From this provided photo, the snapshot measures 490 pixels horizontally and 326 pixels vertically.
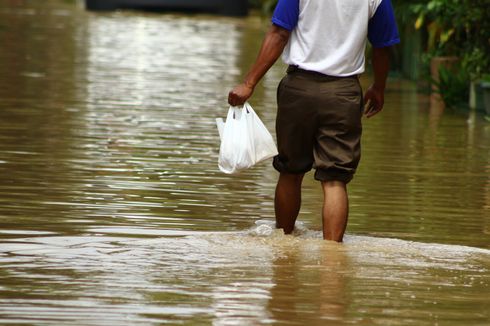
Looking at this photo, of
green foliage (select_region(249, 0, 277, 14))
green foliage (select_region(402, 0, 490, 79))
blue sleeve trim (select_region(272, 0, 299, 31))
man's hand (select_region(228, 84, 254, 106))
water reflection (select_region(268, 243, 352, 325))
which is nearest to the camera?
water reflection (select_region(268, 243, 352, 325))

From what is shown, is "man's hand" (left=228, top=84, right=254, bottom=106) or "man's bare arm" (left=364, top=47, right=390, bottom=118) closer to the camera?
"man's hand" (left=228, top=84, right=254, bottom=106)

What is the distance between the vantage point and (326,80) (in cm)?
738

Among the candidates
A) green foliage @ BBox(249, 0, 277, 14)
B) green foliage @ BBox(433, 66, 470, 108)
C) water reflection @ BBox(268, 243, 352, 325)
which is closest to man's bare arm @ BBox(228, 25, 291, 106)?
water reflection @ BBox(268, 243, 352, 325)

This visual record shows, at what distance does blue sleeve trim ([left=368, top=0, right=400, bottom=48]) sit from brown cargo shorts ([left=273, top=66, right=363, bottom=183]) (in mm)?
242

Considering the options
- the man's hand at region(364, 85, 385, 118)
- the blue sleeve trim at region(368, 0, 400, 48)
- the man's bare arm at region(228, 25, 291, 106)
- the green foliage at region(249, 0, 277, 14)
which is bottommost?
the green foliage at region(249, 0, 277, 14)

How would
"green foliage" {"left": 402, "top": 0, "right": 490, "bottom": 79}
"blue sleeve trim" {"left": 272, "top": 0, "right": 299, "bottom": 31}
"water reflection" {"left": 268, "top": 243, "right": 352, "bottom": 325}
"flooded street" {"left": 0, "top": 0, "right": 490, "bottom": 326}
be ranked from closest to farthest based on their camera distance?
"water reflection" {"left": 268, "top": 243, "right": 352, "bottom": 325} < "flooded street" {"left": 0, "top": 0, "right": 490, "bottom": 326} < "blue sleeve trim" {"left": 272, "top": 0, "right": 299, "bottom": 31} < "green foliage" {"left": 402, "top": 0, "right": 490, "bottom": 79}

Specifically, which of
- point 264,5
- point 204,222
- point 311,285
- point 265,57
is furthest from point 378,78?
point 264,5

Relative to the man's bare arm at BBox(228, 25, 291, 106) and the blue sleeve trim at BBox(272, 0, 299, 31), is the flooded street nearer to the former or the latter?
the man's bare arm at BBox(228, 25, 291, 106)

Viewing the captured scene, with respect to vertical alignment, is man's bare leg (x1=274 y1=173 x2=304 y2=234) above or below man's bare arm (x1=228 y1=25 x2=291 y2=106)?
below

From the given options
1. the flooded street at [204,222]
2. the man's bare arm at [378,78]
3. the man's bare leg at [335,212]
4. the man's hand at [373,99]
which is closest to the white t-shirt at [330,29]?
the man's bare arm at [378,78]

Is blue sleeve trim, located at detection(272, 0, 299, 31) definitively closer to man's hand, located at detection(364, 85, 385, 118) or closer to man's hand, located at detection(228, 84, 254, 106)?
man's hand, located at detection(228, 84, 254, 106)

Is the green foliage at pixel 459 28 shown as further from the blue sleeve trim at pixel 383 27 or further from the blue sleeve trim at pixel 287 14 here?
the blue sleeve trim at pixel 287 14

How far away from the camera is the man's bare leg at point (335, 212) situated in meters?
7.34

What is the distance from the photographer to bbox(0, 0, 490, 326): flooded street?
5879 mm
